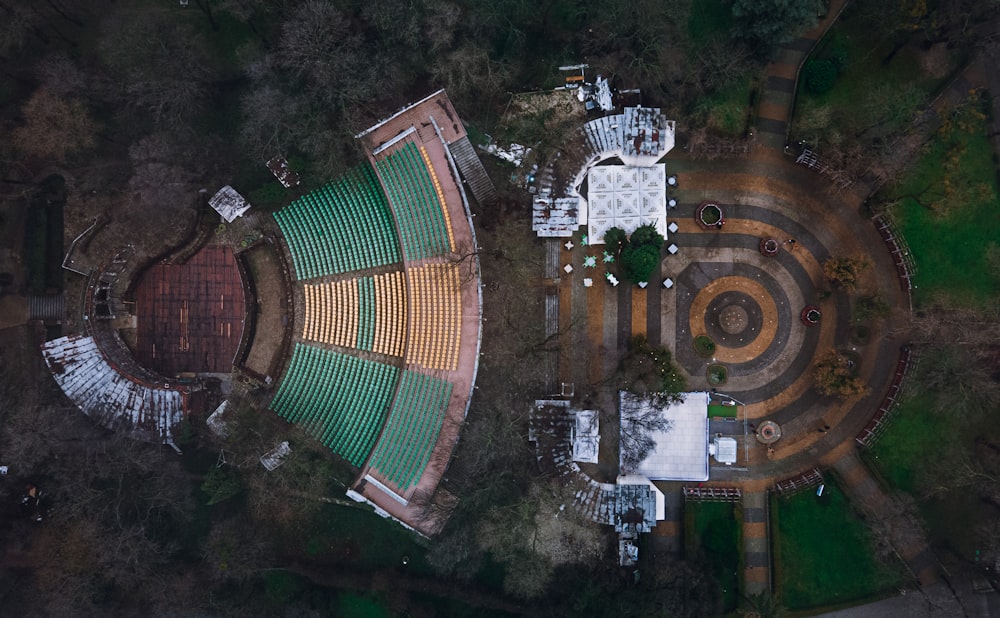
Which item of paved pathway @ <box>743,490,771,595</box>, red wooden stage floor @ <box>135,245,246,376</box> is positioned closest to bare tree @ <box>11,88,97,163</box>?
red wooden stage floor @ <box>135,245,246,376</box>

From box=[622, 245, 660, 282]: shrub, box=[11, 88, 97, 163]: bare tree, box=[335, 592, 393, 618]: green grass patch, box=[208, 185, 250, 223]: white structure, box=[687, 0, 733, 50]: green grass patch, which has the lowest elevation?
box=[335, 592, 393, 618]: green grass patch

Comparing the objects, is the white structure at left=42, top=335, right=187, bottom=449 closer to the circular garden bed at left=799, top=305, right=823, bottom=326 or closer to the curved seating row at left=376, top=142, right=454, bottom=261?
the curved seating row at left=376, top=142, right=454, bottom=261

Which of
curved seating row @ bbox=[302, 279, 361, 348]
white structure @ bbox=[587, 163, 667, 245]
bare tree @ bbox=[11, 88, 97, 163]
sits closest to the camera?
bare tree @ bbox=[11, 88, 97, 163]

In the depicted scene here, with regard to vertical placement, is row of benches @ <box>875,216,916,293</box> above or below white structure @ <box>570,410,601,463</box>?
above

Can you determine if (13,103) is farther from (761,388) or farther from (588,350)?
(761,388)

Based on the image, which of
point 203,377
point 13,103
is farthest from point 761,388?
point 13,103

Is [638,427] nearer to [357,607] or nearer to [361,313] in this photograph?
[361,313]

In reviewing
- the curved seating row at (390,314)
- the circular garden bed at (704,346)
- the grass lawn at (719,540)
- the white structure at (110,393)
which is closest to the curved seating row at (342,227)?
the curved seating row at (390,314)
